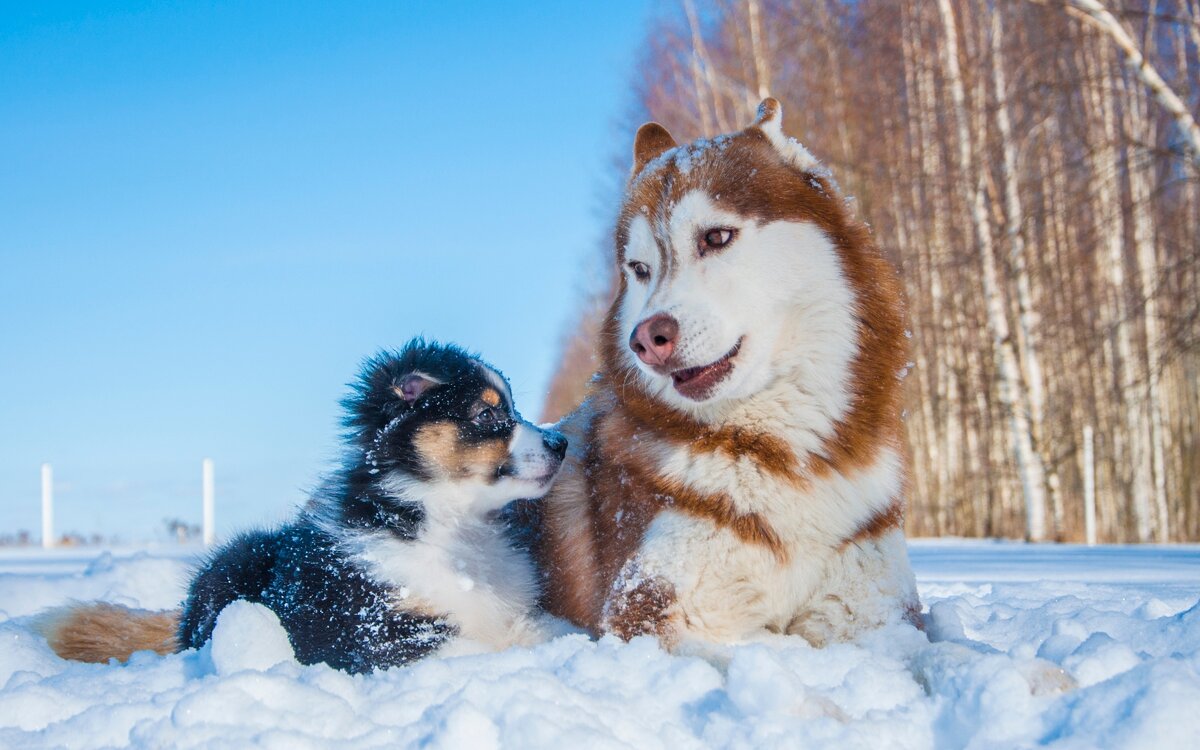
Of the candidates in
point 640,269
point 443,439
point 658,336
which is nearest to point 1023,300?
point 640,269

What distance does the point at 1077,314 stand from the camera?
14.7m

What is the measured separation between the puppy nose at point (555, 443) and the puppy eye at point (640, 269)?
81cm

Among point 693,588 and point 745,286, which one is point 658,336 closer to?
point 745,286

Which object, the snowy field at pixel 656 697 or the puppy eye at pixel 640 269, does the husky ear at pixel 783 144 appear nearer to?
the puppy eye at pixel 640 269

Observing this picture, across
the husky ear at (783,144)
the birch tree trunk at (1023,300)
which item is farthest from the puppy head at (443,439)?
the birch tree trunk at (1023,300)

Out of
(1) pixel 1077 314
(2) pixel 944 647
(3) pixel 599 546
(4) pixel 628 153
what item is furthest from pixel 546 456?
(4) pixel 628 153

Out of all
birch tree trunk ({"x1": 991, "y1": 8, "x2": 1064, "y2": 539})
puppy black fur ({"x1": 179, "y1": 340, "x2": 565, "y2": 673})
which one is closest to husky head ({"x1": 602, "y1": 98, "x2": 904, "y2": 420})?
puppy black fur ({"x1": 179, "y1": 340, "x2": 565, "y2": 673})

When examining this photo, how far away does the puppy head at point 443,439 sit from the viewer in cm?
366

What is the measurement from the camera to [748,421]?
295 cm

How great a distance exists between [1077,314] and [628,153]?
10.9m

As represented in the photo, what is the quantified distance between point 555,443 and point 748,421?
1.04 meters

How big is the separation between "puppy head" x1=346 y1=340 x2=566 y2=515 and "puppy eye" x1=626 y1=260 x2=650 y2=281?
2.71 feet

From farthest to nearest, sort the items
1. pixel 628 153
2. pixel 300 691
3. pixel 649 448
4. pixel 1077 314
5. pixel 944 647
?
pixel 628 153 → pixel 1077 314 → pixel 649 448 → pixel 944 647 → pixel 300 691

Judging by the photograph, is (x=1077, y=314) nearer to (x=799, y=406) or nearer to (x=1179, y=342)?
(x=1179, y=342)
